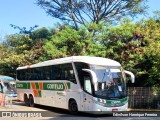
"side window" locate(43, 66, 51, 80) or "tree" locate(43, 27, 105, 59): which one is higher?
"tree" locate(43, 27, 105, 59)

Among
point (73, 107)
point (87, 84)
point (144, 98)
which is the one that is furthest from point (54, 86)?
point (144, 98)

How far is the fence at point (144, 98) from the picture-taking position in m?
23.5

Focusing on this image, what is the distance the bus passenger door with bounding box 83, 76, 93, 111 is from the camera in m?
16.9

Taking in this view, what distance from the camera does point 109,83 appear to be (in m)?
17.2

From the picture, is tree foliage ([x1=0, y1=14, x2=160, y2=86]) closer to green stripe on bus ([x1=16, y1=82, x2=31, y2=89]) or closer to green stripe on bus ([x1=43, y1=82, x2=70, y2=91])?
green stripe on bus ([x1=16, y1=82, x2=31, y2=89])

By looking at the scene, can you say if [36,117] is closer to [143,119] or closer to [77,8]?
[143,119]

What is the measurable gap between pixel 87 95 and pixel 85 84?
659 mm

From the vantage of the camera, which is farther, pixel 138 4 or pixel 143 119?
pixel 138 4

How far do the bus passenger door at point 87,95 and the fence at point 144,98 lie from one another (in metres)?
7.59

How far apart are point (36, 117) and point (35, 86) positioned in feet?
22.7

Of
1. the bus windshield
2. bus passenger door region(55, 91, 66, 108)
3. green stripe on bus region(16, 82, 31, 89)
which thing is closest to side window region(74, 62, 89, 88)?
the bus windshield

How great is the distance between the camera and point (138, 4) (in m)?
34.4

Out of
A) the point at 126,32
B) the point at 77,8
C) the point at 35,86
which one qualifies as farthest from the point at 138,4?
the point at 35,86

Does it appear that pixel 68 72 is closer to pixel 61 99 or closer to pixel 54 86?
pixel 61 99
